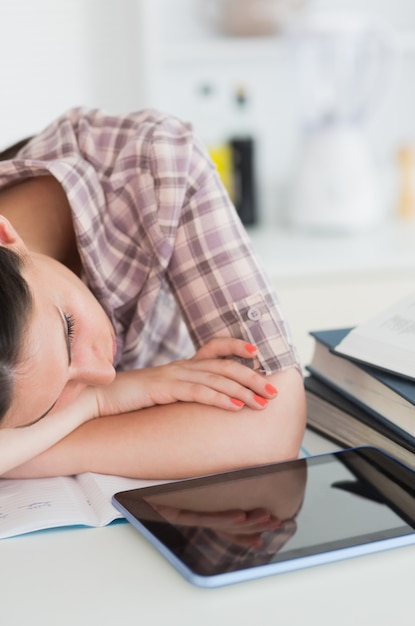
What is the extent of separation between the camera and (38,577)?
62 cm

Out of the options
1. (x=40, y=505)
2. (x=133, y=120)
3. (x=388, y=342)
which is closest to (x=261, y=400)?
(x=388, y=342)

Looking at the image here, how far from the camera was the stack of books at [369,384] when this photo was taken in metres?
0.78

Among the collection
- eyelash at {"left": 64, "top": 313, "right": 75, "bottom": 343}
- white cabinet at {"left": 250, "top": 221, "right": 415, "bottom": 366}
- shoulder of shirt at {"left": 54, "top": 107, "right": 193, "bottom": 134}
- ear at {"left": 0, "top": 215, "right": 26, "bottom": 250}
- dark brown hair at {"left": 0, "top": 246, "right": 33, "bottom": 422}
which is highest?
shoulder of shirt at {"left": 54, "top": 107, "right": 193, "bottom": 134}

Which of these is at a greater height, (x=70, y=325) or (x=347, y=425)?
(x=70, y=325)

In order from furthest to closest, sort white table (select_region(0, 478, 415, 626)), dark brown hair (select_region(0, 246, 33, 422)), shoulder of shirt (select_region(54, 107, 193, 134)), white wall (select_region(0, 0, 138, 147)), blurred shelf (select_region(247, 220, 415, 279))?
white wall (select_region(0, 0, 138, 147))
blurred shelf (select_region(247, 220, 415, 279))
shoulder of shirt (select_region(54, 107, 193, 134))
dark brown hair (select_region(0, 246, 33, 422))
white table (select_region(0, 478, 415, 626))

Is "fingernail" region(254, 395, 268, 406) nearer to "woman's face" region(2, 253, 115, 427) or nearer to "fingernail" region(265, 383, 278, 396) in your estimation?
"fingernail" region(265, 383, 278, 396)

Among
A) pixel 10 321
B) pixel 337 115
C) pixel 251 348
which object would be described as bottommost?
pixel 337 115

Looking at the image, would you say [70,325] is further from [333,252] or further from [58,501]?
[333,252]

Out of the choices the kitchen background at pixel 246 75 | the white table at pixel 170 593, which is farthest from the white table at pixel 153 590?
the kitchen background at pixel 246 75

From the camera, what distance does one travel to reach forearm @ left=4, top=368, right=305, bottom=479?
0.80 meters

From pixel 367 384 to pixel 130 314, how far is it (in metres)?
0.30

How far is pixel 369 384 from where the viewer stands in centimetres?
84

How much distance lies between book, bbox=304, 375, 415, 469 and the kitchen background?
1.43m

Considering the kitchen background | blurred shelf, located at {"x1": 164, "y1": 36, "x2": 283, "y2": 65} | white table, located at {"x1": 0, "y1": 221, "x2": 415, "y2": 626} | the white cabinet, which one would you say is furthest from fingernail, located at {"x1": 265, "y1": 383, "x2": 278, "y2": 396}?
blurred shelf, located at {"x1": 164, "y1": 36, "x2": 283, "y2": 65}
